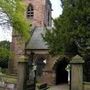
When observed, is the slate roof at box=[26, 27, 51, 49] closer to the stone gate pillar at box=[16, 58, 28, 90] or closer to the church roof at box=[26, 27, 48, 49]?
the church roof at box=[26, 27, 48, 49]

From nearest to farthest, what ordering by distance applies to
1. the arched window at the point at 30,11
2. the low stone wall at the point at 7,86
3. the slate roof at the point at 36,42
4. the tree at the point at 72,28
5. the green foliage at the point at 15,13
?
the low stone wall at the point at 7,86 → the tree at the point at 72,28 → the green foliage at the point at 15,13 → the slate roof at the point at 36,42 → the arched window at the point at 30,11

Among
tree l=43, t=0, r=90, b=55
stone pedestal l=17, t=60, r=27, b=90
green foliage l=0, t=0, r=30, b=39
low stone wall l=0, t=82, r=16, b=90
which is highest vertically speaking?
green foliage l=0, t=0, r=30, b=39

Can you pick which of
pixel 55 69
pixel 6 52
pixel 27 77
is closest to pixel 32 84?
pixel 27 77

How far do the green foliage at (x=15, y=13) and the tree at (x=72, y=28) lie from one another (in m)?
5.70

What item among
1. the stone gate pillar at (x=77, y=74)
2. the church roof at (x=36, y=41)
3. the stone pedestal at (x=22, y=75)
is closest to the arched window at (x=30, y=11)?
the church roof at (x=36, y=41)

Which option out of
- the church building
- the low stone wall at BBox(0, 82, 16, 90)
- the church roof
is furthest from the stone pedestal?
the church roof

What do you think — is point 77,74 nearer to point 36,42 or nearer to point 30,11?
point 36,42

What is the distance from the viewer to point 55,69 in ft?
123

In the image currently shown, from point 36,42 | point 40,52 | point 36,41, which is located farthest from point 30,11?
point 40,52

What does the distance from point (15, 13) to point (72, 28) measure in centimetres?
806

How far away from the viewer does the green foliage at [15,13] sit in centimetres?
2849

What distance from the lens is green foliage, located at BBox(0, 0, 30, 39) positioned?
28.5m

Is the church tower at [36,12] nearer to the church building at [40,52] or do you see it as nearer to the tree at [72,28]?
the church building at [40,52]

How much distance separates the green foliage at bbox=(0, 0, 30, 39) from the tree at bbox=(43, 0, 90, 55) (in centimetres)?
570
